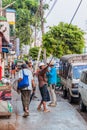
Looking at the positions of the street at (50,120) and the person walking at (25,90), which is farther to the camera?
the person walking at (25,90)

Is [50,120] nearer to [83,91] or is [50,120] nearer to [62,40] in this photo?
[83,91]

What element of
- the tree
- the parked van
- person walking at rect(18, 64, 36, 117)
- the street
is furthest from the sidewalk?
the tree

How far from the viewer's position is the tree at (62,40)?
36.7 meters

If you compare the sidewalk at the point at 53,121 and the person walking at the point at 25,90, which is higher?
the person walking at the point at 25,90

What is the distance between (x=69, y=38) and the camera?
122ft

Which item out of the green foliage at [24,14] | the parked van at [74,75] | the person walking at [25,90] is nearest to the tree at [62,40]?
the parked van at [74,75]

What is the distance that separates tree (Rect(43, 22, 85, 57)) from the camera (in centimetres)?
3672

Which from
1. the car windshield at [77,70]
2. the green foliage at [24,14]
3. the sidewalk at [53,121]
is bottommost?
the sidewalk at [53,121]

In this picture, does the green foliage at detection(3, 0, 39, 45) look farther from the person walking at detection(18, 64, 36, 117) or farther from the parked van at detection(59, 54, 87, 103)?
the person walking at detection(18, 64, 36, 117)

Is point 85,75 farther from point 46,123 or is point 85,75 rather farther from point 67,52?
point 67,52

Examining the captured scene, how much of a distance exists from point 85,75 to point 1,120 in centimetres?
411

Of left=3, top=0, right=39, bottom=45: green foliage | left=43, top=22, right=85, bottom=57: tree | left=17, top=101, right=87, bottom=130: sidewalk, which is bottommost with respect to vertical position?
left=17, top=101, right=87, bottom=130: sidewalk

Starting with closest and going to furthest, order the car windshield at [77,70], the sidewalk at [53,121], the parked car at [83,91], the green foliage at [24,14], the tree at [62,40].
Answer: the sidewalk at [53,121] → the parked car at [83,91] → the car windshield at [77,70] → the tree at [62,40] → the green foliage at [24,14]

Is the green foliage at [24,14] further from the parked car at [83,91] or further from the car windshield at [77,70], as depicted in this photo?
the parked car at [83,91]
